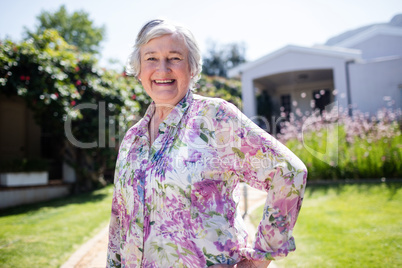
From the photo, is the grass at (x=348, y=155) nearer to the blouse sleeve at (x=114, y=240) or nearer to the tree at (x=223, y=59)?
the blouse sleeve at (x=114, y=240)

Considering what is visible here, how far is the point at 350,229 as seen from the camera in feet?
12.1

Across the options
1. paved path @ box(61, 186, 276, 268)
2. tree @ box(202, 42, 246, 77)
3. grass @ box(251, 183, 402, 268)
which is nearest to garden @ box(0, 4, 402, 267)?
grass @ box(251, 183, 402, 268)

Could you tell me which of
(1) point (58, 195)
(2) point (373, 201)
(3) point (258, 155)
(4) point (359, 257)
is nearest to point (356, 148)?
(2) point (373, 201)

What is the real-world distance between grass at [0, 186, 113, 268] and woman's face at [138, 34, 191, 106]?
8.61 ft

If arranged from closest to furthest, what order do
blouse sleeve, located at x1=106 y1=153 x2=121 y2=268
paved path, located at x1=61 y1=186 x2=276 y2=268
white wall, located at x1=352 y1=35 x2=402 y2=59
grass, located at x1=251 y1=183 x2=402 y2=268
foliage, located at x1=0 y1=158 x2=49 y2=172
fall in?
blouse sleeve, located at x1=106 y1=153 x2=121 y2=268 → grass, located at x1=251 y1=183 x2=402 y2=268 → paved path, located at x1=61 y1=186 x2=276 y2=268 → foliage, located at x1=0 y1=158 x2=49 y2=172 → white wall, located at x1=352 y1=35 x2=402 y2=59

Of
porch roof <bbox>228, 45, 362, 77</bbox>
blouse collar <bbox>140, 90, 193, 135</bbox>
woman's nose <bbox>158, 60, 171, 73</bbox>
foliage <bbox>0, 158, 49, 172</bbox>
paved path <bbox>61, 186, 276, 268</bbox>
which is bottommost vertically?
paved path <bbox>61, 186, 276, 268</bbox>

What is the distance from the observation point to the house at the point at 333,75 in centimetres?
1175

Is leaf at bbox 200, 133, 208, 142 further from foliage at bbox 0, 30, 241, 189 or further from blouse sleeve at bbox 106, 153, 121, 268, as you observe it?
foliage at bbox 0, 30, 241, 189

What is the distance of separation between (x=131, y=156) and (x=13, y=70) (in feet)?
20.1

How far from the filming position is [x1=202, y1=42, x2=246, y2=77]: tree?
5209 centimetres

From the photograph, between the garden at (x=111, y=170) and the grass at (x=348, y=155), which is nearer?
the garden at (x=111, y=170)

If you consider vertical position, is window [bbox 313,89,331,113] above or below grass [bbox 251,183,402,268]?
above

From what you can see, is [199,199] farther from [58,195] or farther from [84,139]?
[58,195]

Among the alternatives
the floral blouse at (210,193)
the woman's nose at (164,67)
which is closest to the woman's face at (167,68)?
the woman's nose at (164,67)
